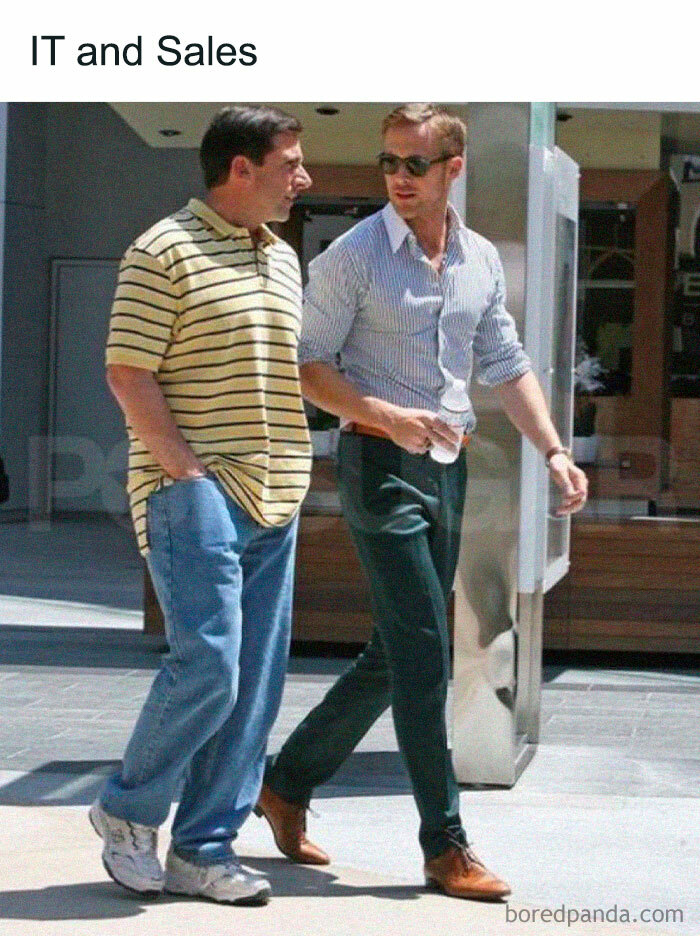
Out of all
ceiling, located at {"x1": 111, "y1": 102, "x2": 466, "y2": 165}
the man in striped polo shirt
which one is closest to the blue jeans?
the man in striped polo shirt

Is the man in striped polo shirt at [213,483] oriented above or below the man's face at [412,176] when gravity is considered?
below

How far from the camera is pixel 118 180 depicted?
19.0m

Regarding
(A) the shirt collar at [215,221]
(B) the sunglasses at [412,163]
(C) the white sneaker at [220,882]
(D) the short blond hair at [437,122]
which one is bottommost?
(C) the white sneaker at [220,882]

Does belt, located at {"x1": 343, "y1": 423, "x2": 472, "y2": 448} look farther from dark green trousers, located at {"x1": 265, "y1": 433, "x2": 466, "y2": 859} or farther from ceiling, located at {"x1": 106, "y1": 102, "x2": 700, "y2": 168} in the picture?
ceiling, located at {"x1": 106, "y1": 102, "x2": 700, "y2": 168}

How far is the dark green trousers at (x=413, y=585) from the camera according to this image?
4.62 metres

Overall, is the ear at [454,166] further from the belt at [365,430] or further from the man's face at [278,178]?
the belt at [365,430]

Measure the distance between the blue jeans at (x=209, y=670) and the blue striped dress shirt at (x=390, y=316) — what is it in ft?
1.36

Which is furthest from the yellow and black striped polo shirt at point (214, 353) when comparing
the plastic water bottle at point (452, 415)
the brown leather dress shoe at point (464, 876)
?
the brown leather dress shoe at point (464, 876)

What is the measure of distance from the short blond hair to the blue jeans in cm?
94

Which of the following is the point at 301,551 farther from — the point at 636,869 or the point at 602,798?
the point at 636,869

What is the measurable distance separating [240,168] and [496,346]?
30.6 inches

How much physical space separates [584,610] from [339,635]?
3.39ft

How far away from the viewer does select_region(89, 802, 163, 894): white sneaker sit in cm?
447

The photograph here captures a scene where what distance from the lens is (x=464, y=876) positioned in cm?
459
